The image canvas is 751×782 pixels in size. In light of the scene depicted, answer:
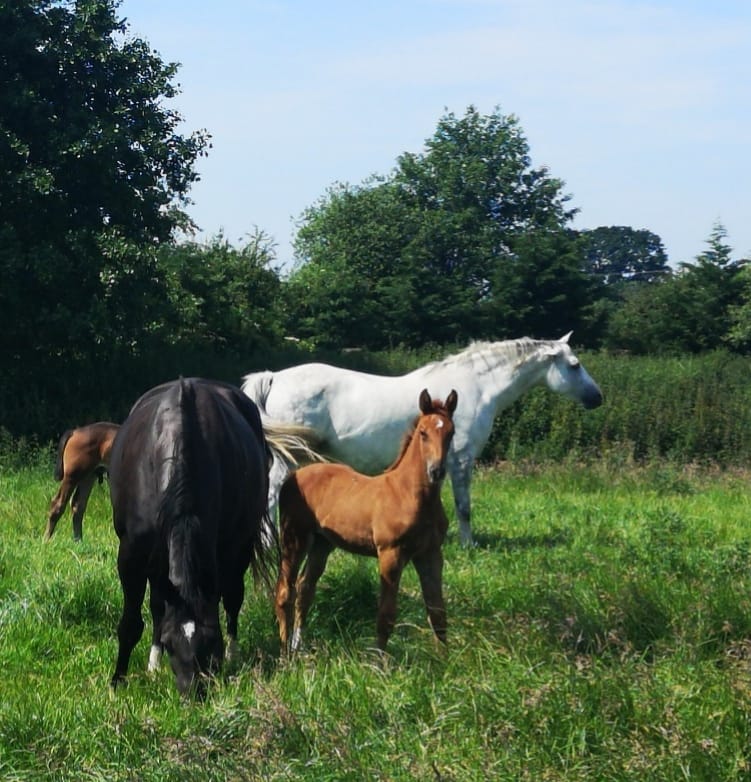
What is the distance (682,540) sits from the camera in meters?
10.6

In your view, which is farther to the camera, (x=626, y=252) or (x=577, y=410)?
(x=626, y=252)

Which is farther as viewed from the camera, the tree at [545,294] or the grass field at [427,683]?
the tree at [545,294]

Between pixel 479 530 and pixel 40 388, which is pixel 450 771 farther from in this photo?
pixel 40 388

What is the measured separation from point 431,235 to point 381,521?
164 ft

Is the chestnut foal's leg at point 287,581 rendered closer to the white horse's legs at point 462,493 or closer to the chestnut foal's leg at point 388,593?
the chestnut foal's leg at point 388,593

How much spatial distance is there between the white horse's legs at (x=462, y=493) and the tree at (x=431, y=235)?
26.8 meters

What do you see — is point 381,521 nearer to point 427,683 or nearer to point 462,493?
point 427,683

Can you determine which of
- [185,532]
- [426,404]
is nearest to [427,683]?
[185,532]

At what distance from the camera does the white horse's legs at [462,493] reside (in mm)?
11220

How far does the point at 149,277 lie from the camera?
2030 centimetres

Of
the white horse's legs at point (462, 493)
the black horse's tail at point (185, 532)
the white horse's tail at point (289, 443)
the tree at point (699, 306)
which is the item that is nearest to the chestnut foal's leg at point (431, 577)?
the black horse's tail at point (185, 532)

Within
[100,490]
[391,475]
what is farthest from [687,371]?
[391,475]

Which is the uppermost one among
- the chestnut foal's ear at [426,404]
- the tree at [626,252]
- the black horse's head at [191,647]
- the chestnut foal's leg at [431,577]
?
the tree at [626,252]

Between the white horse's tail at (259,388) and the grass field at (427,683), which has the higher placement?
the white horse's tail at (259,388)
